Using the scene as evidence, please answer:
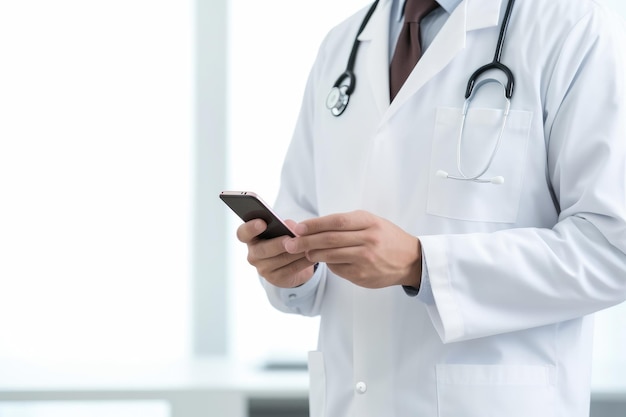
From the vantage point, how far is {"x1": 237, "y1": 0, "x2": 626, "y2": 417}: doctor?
3.06ft

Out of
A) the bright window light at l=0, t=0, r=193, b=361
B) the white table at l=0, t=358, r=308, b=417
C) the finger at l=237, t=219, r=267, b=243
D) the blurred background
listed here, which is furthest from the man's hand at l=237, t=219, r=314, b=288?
the bright window light at l=0, t=0, r=193, b=361

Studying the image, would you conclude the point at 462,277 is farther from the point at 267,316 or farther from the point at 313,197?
the point at 267,316

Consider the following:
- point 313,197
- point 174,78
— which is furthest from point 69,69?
point 313,197

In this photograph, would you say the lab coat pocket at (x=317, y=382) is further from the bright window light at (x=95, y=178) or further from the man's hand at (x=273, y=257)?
the bright window light at (x=95, y=178)

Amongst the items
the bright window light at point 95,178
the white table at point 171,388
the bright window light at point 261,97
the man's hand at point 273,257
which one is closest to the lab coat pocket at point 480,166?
the man's hand at point 273,257

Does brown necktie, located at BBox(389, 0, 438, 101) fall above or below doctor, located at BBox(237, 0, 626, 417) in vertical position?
above

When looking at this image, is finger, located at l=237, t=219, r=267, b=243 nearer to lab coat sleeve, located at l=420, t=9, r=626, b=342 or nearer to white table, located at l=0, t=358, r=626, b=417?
lab coat sleeve, located at l=420, t=9, r=626, b=342

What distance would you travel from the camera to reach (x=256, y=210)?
3.07 ft

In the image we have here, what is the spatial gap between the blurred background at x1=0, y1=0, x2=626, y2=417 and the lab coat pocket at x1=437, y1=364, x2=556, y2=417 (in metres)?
1.47

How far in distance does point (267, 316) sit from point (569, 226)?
1640 millimetres

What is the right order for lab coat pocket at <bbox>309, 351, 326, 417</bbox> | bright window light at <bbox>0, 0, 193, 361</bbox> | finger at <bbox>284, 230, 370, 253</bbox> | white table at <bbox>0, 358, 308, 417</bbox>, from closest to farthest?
finger at <bbox>284, 230, 370, 253</bbox> < lab coat pocket at <bbox>309, 351, 326, 417</bbox> < white table at <bbox>0, 358, 308, 417</bbox> < bright window light at <bbox>0, 0, 193, 361</bbox>

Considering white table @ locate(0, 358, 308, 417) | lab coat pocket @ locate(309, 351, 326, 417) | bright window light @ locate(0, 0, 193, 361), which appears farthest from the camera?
bright window light @ locate(0, 0, 193, 361)

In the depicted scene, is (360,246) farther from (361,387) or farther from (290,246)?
(361,387)

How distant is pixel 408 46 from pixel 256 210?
42 centimetres
